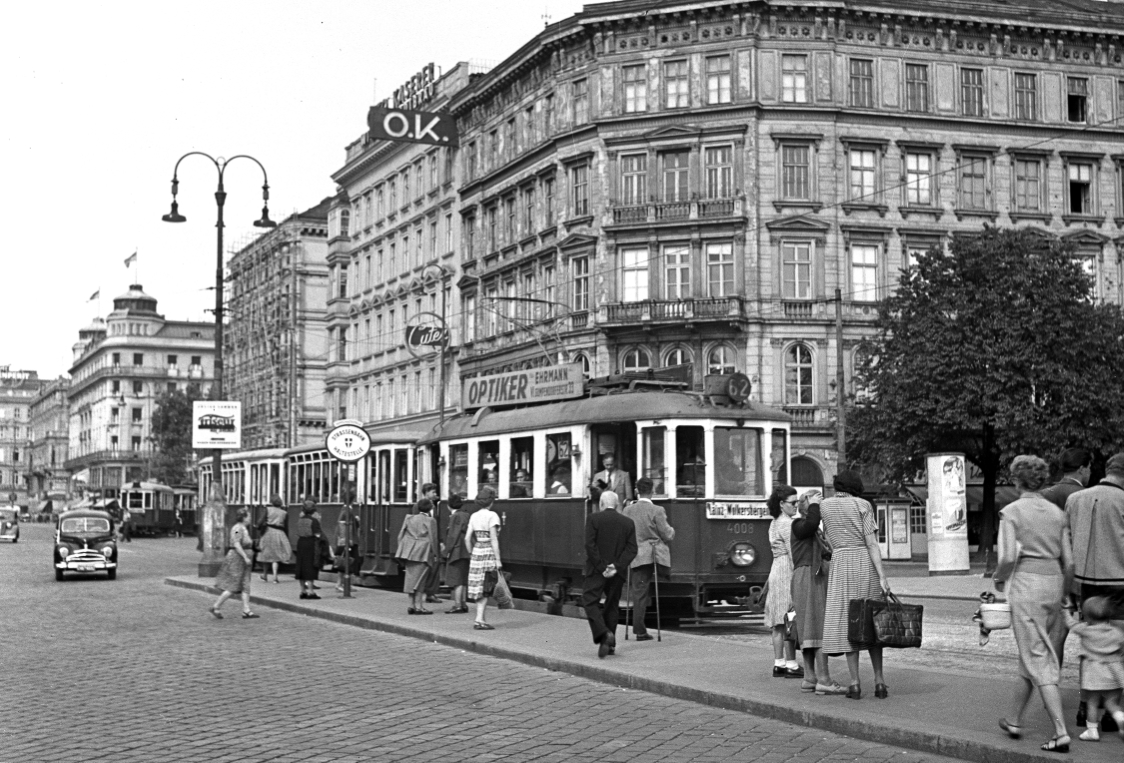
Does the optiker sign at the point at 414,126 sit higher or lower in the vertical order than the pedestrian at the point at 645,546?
higher

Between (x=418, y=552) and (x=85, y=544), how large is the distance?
1676cm

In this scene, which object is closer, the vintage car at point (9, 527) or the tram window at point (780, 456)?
the tram window at point (780, 456)

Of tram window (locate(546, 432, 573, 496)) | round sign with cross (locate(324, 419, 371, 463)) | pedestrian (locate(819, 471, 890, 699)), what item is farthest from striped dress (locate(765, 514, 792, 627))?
round sign with cross (locate(324, 419, 371, 463))

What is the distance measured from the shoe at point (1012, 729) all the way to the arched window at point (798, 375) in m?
40.4

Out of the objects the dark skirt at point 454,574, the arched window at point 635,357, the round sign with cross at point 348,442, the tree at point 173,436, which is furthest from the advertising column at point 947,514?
the tree at point 173,436

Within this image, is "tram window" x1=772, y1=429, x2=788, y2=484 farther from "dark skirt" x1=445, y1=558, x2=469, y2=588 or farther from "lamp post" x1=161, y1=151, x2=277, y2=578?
"lamp post" x1=161, y1=151, x2=277, y2=578

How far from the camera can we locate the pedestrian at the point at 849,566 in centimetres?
1123

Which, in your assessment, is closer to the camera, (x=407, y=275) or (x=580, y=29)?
(x=580, y=29)

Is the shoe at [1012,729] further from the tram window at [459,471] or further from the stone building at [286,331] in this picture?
the stone building at [286,331]

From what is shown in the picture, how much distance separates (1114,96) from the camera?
2116 inches

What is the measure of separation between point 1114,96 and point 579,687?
4730 centimetres

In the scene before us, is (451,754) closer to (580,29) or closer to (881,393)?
(881,393)

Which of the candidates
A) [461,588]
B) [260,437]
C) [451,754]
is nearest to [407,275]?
[260,437]

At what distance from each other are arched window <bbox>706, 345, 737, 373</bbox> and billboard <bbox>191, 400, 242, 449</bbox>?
20313 millimetres
